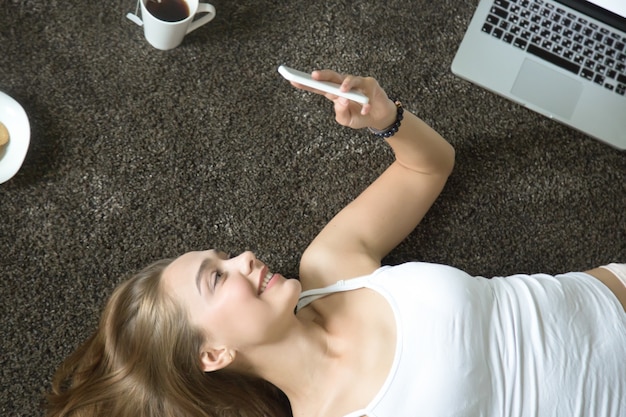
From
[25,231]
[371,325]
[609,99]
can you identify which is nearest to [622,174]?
[609,99]

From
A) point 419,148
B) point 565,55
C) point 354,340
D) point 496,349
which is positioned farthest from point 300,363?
point 565,55

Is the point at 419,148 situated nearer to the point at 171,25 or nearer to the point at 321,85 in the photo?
the point at 321,85

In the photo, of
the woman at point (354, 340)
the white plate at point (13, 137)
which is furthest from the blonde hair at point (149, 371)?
the white plate at point (13, 137)

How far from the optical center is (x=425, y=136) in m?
1.11

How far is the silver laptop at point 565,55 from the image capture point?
1221 mm

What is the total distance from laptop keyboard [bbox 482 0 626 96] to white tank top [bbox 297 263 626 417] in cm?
47

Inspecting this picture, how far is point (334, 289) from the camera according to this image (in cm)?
103

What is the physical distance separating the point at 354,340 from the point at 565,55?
71 cm

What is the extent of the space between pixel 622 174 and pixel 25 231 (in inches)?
47.4

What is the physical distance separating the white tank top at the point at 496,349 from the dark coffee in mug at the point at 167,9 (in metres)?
0.63

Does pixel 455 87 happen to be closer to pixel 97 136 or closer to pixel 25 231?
pixel 97 136

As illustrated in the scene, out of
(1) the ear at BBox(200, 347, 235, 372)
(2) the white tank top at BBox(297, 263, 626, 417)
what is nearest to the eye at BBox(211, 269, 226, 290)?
(1) the ear at BBox(200, 347, 235, 372)

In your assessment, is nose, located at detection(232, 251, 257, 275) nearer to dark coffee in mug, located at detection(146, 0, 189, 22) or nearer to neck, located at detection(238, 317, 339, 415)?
neck, located at detection(238, 317, 339, 415)

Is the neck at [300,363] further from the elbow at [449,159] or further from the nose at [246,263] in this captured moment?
the elbow at [449,159]
